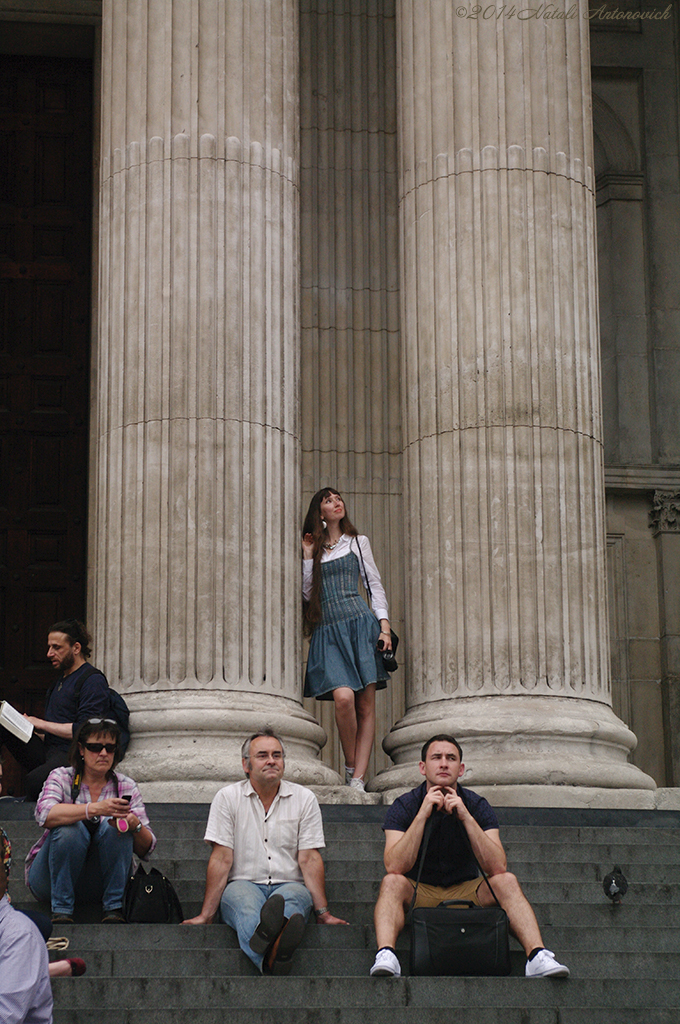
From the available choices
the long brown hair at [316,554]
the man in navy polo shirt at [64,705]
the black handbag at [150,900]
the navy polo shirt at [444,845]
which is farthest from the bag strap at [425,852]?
the long brown hair at [316,554]

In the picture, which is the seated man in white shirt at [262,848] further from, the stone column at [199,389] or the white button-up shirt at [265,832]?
the stone column at [199,389]

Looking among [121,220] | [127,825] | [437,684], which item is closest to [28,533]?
[121,220]

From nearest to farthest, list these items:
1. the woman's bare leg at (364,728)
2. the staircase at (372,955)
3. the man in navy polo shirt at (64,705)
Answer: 1. the staircase at (372,955)
2. the man in navy polo shirt at (64,705)
3. the woman's bare leg at (364,728)

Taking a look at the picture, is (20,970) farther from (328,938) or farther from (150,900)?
(328,938)

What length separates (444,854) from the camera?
36.5 ft

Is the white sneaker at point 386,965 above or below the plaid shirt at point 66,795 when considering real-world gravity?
below

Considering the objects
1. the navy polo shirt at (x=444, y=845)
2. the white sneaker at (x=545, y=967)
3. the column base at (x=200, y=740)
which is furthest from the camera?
the column base at (x=200, y=740)

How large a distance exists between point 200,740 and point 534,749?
272 centimetres

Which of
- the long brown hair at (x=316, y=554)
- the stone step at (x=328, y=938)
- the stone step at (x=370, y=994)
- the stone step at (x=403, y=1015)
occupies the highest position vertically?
the long brown hair at (x=316, y=554)

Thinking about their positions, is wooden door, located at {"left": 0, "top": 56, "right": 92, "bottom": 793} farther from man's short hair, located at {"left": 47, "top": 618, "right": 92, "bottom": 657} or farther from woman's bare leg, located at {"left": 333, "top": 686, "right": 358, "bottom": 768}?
man's short hair, located at {"left": 47, "top": 618, "right": 92, "bottom": 657}

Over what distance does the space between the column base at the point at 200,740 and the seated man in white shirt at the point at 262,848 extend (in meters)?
2.23

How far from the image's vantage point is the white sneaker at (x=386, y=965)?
9789 millimetres

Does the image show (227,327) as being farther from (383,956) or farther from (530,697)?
(383,956)

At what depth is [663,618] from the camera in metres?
20.8
